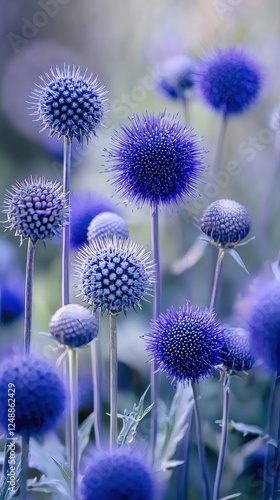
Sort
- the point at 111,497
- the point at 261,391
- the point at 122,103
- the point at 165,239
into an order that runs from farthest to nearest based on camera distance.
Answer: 1. the point at 165,239
2. the point at 122,103
3. the point at 261,391
4. the point at 111,497

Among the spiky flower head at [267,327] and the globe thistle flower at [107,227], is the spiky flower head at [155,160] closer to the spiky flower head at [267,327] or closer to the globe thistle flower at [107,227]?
the globe thistle flower at [107,227]

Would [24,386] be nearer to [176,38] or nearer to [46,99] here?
[46,99]

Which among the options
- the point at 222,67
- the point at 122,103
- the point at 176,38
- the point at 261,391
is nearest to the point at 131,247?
the point at 222,67

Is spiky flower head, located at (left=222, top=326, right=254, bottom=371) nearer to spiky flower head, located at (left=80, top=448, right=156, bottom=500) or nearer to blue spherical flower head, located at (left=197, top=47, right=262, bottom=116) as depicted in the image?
spiky flower head, located at (left=80, top=448, right=156, bottom=500)

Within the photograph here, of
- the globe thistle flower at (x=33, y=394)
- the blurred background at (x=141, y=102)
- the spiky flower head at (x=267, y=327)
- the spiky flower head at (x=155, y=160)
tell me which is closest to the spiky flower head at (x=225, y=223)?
the spiky flower head at (x=155, y=160)

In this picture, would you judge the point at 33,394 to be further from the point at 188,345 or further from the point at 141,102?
the point at 141,102

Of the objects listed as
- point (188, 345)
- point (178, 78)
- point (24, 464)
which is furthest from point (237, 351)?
point (178, 78)

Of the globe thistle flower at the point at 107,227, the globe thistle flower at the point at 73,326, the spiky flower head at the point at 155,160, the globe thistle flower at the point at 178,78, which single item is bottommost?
the globe thistle flower at the point at 73,326
